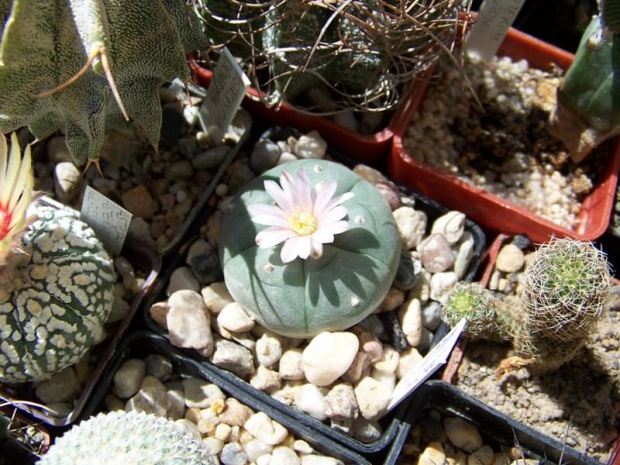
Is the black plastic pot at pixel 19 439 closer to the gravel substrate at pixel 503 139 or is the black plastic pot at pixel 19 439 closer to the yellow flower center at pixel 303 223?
the yellow flower center at pixel 303 223

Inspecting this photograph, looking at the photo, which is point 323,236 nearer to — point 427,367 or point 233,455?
point 427,367

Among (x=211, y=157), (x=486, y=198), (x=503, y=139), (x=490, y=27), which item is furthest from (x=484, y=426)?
(x=490, y=27)

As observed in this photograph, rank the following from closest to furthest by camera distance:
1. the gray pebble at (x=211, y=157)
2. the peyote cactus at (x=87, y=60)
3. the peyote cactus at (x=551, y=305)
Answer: the peyote cactus at (x=87, y=60)
the peyote cactus at (x=551, y=305)
the gray pebble at (x=211, y=157)

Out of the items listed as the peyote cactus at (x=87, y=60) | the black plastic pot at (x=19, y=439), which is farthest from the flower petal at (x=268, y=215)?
the black plastic pot at (x=19, y=439)

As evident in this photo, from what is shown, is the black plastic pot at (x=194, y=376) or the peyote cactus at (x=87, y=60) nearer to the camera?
the peyote cactus at (x=87, y=60)

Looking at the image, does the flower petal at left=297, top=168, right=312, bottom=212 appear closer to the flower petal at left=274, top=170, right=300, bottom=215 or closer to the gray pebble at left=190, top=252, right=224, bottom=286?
the flower petal at left=274, top=170, right=300, bottom=215

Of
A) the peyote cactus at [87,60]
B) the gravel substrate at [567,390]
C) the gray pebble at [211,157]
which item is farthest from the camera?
the gray pebble at [211,157]

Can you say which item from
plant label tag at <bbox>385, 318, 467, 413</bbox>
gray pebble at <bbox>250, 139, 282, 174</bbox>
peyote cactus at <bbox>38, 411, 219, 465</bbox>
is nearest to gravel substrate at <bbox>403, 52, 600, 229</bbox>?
gray pebble at <bbox>250, 139, 282, 174</bbox>
